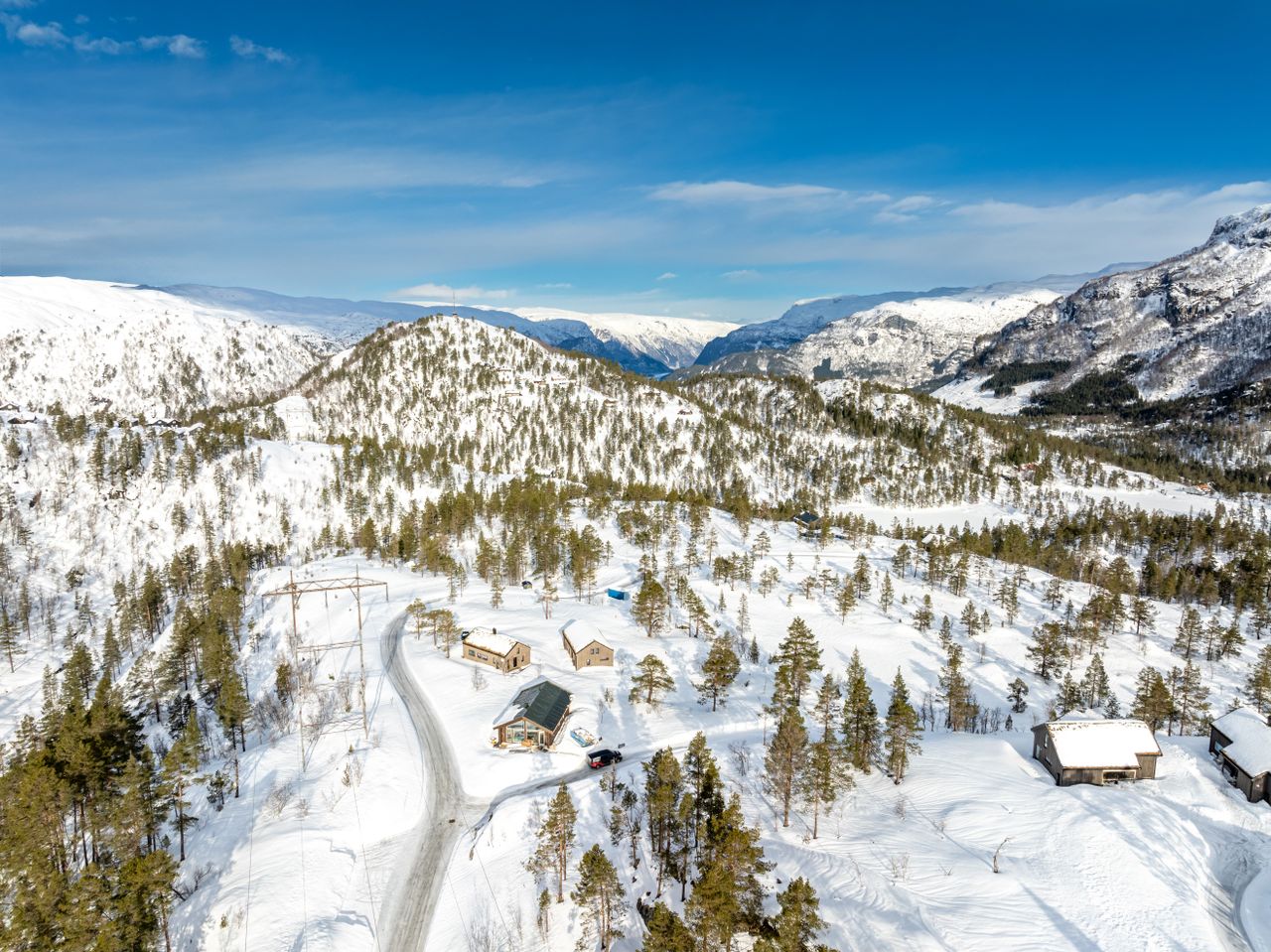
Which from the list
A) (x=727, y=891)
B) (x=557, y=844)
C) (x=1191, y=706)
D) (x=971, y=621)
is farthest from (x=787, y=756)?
(x=971, y=621)

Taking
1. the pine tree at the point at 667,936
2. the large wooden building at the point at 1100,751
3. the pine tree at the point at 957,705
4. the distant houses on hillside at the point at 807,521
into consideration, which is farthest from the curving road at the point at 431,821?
the distant houses on hillside at the point at 807,521

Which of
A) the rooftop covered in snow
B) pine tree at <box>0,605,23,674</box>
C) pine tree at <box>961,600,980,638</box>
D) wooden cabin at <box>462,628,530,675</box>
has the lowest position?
pine tree at <box>0,605,23,674</box>

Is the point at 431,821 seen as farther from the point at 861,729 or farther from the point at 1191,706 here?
the point at 1191,706

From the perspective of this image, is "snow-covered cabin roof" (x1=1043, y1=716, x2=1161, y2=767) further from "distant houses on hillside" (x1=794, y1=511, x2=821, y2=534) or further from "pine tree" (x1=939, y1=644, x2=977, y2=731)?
"distant houses on hillside" (x1=794, y1=511, x2=821, y2=534)

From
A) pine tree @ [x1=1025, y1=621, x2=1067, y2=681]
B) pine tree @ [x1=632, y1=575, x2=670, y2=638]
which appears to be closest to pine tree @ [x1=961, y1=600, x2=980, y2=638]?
pine tree @ [x1=1025, y1=621, x2=1067, y2=681]

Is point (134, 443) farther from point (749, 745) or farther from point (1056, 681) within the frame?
point (1056, 681)

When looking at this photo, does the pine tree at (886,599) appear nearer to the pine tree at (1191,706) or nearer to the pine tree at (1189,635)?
the pine tree at (1191,706)
